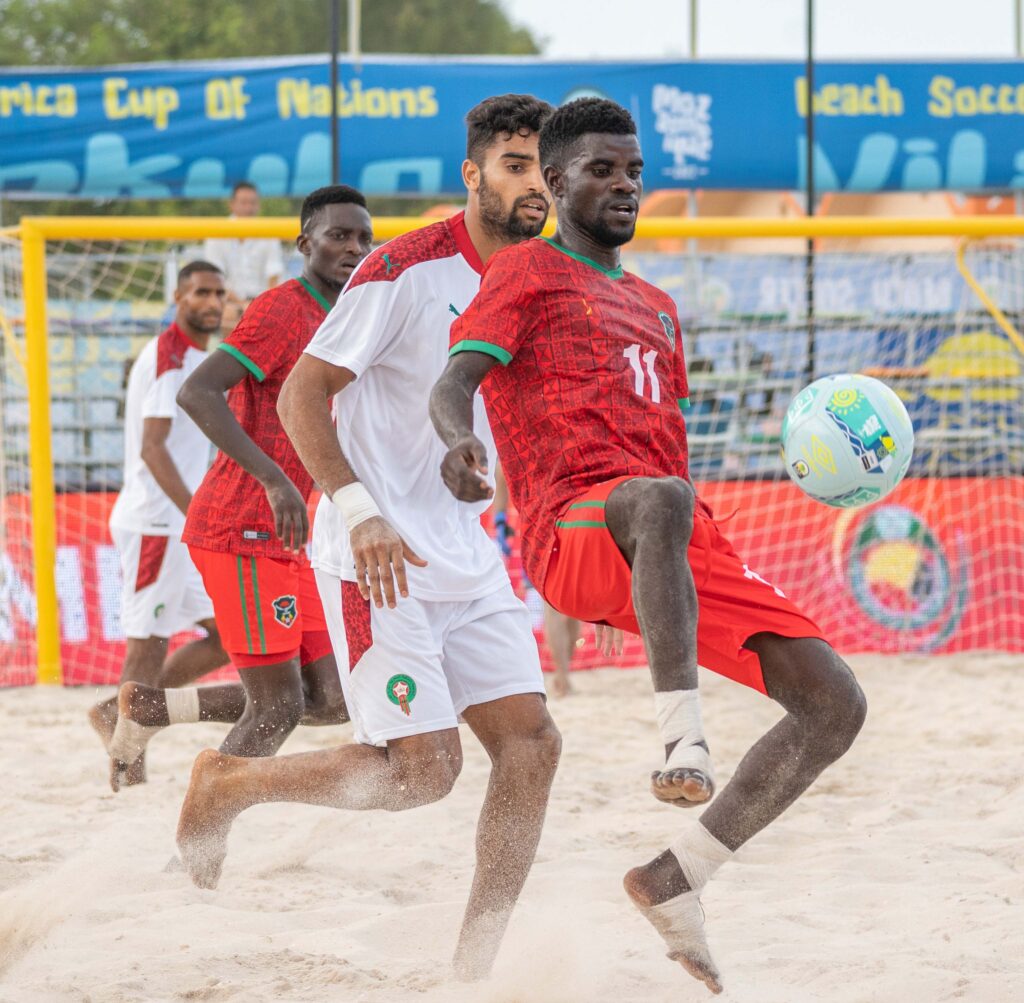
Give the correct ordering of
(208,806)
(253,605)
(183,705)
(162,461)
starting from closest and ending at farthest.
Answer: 1. (208,806)
2. (253,605)
3. (183,705)
4. (162,461)

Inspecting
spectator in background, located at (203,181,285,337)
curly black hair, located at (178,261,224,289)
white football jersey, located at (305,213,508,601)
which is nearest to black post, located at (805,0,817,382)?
spectator in background, located at (203,181,285,337)

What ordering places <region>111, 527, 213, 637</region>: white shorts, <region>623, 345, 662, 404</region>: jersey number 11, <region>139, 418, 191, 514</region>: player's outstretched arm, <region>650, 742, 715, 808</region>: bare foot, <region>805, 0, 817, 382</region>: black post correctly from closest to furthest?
<region>650, 742, 715, 808</region>: bare foot, <region>623, 345, 662, 404</region>: jersey number 11, <region>139, 418, 191, 514</region>: player's outstretched arm, <region>111, 527, 213, 637</region>: white shorts, <region>805, 0, 817, 382</region>: black post

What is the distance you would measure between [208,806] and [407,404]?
1126 mm

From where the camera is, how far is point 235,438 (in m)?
3.89

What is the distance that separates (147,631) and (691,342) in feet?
15.9

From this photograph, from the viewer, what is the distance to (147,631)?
604 centimetres

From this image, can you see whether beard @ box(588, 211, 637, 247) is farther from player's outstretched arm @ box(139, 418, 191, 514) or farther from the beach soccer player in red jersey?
player's outstretched arm @ box(139, 418, 191, 514)

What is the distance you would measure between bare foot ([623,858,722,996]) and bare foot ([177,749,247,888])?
1.05 meters

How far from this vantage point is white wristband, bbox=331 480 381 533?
3072mm

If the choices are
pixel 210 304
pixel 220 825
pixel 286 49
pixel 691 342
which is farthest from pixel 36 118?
pixel 286 49

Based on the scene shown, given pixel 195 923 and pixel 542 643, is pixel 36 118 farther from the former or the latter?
pixel 195 923

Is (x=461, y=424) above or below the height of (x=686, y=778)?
above

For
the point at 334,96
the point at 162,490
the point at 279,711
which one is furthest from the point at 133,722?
the point at 334,96

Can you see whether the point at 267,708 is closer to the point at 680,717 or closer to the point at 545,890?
the point at 545,890
